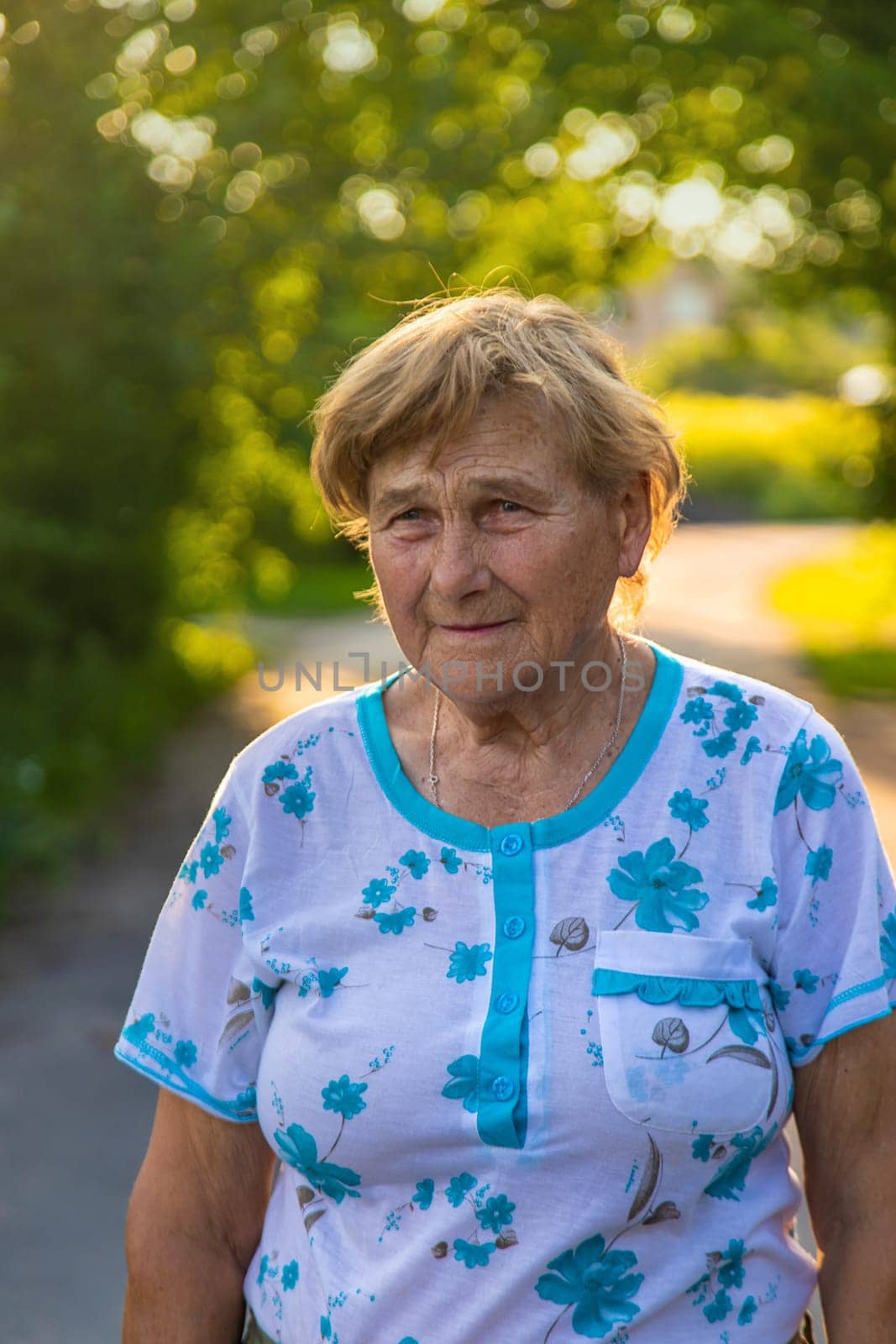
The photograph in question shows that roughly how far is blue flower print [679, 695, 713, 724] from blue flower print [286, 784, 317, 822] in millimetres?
480

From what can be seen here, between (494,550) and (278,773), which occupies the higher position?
(494,550)

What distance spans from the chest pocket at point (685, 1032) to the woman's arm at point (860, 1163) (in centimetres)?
9

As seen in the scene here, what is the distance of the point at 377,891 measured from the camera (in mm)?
1739

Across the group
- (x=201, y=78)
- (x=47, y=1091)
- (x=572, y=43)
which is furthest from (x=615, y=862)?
(x=572, y=43)

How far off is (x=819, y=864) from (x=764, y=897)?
8 cm

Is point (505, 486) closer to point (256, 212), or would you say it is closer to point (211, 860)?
point (211, 860)

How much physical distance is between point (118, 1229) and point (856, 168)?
25.7ft

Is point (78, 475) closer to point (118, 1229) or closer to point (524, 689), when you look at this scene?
point (118, 1229)

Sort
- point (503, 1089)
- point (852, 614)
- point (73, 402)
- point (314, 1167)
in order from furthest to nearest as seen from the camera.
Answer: point (852, 614)
point (73, 402)
point (314, 1167)
point (503, 1089)

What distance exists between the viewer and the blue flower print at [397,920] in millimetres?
1709

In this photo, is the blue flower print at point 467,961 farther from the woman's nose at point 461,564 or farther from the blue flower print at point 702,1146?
the woman's nose at point 461,564

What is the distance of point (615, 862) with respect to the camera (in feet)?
5.59

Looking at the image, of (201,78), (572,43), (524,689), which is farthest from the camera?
(572,43)

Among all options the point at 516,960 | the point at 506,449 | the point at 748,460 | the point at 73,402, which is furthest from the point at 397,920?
the point at 748,460
